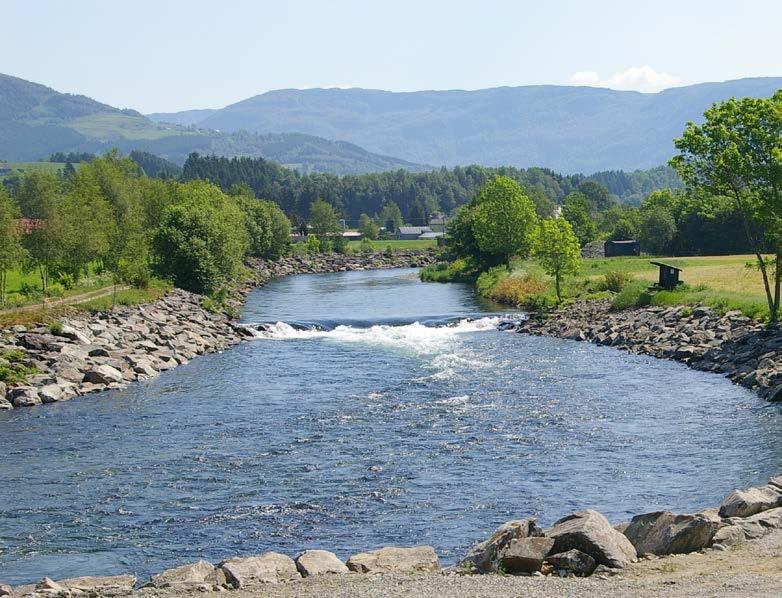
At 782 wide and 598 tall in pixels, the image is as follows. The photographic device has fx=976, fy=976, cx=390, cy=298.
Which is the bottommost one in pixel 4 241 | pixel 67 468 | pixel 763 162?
pixel 67 468

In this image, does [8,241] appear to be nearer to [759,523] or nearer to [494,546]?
[494,546]

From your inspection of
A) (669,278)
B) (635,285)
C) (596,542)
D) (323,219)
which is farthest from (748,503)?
(323,219)

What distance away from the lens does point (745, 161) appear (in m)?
53.5

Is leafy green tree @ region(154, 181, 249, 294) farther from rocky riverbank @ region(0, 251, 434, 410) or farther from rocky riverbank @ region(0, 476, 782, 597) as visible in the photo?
rocky riverbank @ region(0, 476, 782, 597)

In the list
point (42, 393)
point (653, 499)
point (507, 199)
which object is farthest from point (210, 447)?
point (507, 199)

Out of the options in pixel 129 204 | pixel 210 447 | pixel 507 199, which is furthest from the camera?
pixel 507 199

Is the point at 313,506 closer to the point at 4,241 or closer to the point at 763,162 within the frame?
the point at 763,162

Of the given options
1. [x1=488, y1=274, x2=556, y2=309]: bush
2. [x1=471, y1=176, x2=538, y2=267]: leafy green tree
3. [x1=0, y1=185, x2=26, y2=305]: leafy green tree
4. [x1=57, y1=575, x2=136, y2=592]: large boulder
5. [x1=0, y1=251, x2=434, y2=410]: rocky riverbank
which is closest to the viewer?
[x1=57, y1=575, x2=136, y2=592]: large boulder

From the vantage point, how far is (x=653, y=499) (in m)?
28.7

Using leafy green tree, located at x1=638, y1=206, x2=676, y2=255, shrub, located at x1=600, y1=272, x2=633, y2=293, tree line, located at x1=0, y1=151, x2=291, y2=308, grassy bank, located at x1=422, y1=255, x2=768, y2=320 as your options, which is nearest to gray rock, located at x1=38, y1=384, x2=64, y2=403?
tree line, located at x1=0, y1=151, x2=291, y2=308

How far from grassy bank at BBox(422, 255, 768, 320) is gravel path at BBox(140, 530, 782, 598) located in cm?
3681

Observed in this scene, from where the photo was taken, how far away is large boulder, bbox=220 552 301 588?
21519 millimetres

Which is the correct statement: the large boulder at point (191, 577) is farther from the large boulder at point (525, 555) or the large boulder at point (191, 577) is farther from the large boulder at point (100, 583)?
the large boulder at point (525, 555)

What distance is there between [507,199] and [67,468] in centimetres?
8055
